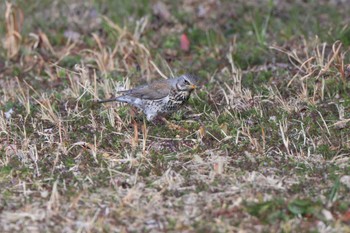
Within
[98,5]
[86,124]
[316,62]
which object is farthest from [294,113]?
[98,5]

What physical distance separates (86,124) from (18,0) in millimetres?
3917

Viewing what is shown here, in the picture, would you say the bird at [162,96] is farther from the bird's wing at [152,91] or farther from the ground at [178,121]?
the ground at [178,121]

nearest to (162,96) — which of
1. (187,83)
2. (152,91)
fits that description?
(152,91)

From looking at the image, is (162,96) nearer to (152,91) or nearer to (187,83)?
(152,91)

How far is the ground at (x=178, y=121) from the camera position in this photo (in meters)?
6.01

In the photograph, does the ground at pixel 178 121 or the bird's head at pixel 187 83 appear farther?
the bird's head at pixel 187 83

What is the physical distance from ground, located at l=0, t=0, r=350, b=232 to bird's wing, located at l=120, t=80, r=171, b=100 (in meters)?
0.22

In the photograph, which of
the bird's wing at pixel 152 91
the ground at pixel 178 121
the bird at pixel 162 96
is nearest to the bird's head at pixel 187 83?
the bird at pixel 162 96

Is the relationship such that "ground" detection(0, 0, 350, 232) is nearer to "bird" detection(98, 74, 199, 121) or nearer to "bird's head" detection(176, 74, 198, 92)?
"bird" detection(98, 74, 199, 121)

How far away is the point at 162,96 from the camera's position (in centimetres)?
813

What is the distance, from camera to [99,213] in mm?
6023

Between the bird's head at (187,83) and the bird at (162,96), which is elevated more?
the bird's head at (187,83)

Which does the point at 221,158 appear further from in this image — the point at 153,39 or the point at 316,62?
the point at 153,39

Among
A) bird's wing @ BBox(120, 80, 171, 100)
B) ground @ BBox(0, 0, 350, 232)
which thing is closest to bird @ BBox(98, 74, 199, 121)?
bird's wing @ BBox(120, 80, 171, 100)
